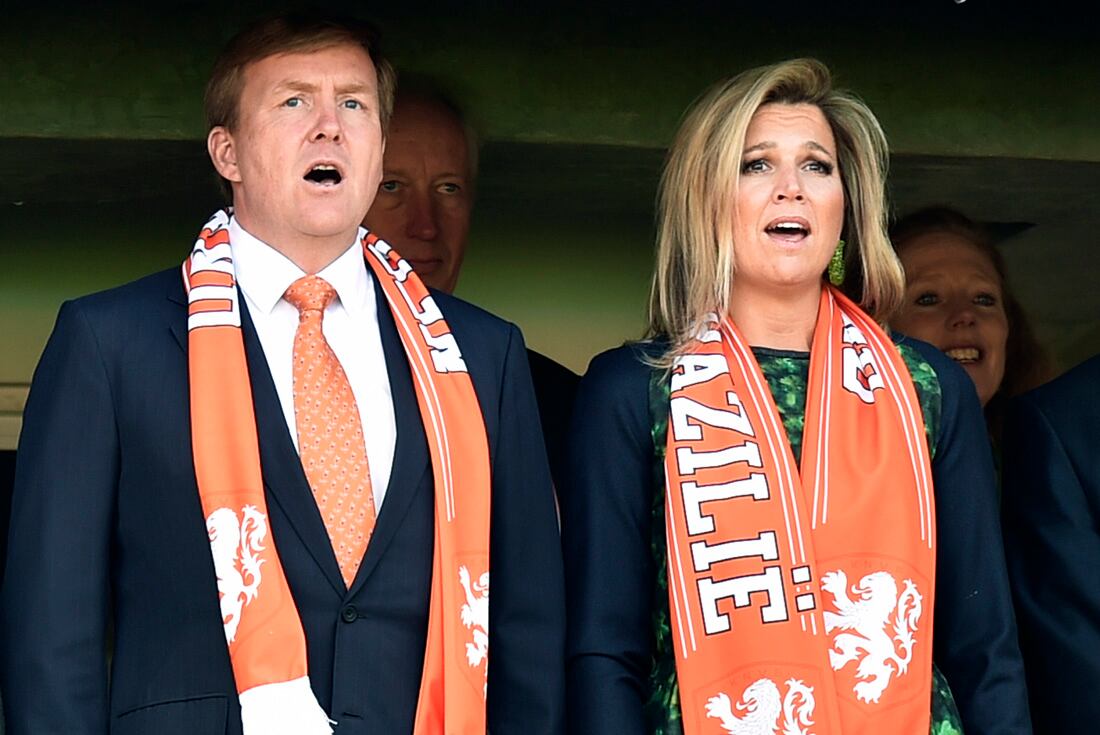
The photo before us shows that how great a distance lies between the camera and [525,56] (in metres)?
4.88

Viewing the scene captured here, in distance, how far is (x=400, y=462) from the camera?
10.00 ft

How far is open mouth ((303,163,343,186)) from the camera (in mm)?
3217

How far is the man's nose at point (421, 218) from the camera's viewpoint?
14.4 ft

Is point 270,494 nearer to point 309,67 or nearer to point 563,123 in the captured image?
point 309,67

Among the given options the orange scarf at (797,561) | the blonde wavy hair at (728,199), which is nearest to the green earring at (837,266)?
the blonde wavy hair at (728,199)

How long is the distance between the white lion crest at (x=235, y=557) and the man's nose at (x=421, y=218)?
5.12 ft

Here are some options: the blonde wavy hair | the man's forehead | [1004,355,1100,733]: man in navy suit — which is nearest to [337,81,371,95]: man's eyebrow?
the man's forehead

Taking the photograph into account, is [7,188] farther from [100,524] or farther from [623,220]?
[100,524]

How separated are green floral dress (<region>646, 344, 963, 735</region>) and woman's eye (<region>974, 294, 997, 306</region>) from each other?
1.19 meters

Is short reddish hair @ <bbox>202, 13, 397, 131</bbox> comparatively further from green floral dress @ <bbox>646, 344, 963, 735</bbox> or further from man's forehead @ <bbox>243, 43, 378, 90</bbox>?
green floral dress @ <bbox>646, 344, 963, 735</bbox>

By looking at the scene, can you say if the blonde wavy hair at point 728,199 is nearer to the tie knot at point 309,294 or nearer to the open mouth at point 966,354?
the tie knot at point 309,294

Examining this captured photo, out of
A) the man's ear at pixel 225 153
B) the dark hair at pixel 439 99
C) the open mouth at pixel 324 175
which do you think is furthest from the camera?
the dark hair at pixel 439 99

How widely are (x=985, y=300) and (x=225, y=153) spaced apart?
207cm

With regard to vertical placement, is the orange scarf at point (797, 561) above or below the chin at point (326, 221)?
below
